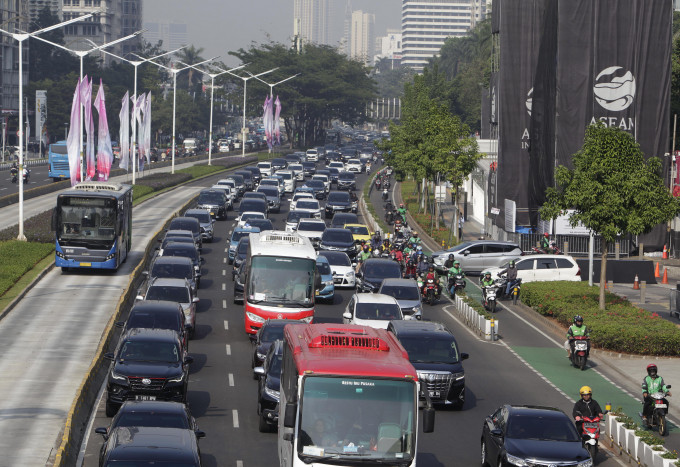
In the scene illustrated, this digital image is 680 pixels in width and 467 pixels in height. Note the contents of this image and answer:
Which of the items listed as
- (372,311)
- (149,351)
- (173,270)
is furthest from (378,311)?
(173,270)

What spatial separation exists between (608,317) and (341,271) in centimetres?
1219

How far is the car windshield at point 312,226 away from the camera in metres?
53.7

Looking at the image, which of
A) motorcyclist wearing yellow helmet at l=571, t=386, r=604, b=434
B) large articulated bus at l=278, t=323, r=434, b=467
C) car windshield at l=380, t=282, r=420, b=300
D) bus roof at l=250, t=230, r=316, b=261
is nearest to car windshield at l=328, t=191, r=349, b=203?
car windshield at l=380, t=282, r=420, b=300

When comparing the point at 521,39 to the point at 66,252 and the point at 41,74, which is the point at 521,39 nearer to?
the point at 66,252

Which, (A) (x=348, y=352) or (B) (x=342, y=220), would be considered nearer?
(A) (x=348, y=352)

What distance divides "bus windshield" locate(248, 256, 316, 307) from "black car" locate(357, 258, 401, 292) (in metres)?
8.80

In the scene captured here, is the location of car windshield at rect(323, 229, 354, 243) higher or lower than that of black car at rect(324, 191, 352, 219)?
lower

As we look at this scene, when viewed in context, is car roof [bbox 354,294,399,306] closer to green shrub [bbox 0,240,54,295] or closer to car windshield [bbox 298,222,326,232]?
green shrub [bbox 0,240,54,295]

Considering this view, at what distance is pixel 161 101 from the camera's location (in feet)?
553

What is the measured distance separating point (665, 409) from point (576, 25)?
34.4 metres

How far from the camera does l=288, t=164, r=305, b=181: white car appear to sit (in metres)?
95.6

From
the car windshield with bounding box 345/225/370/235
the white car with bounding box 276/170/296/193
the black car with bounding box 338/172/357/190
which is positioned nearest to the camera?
the car windshield with bounding box 345/225/370/235

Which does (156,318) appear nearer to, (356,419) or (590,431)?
(590,431)

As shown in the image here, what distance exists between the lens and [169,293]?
110 feet
